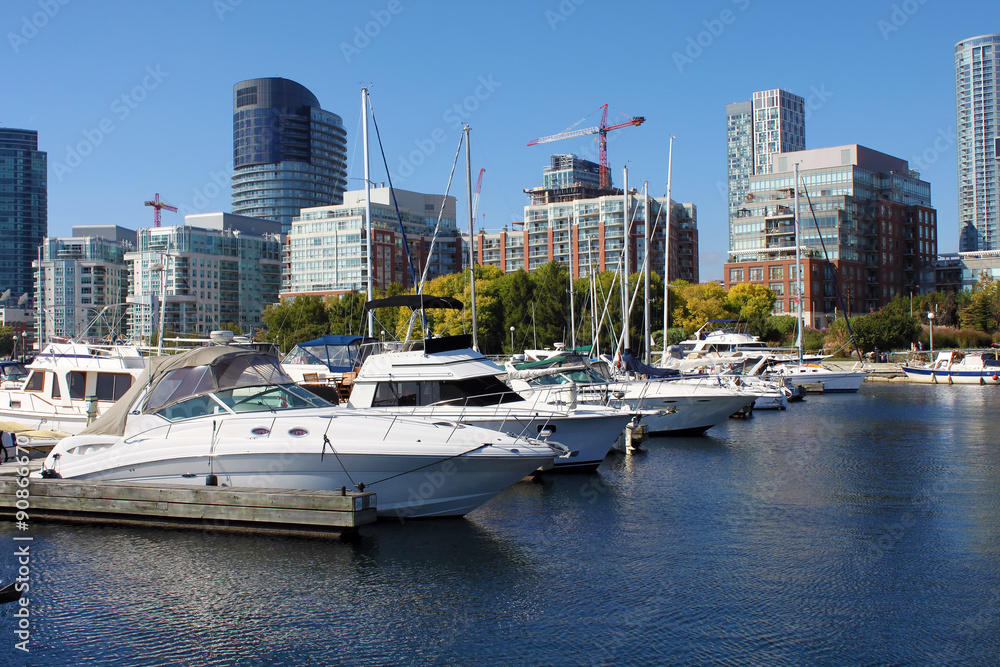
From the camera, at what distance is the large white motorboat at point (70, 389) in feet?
83.1

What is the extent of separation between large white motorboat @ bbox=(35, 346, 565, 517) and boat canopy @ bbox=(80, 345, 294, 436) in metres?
0.61

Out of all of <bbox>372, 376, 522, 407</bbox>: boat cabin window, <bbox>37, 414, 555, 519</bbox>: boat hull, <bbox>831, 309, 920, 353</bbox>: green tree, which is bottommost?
<bbox>37, 414, 555, 519</bbox>: boat hull

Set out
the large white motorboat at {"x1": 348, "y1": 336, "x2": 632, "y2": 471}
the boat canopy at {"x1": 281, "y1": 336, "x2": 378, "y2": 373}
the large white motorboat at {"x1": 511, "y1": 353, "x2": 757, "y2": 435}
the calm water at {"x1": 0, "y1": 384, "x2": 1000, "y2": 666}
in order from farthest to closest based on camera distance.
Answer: the boat canopy at {"x1": 281, "y1": 336, "x2": 378, "y2": 373}, the large white motorboat at {"x1": 511, "y1": 353, "x2": 757, "y2": 435}, the large white motorboat at {"x1": 348, "y1": 336, "x2": 632, "y2": 471}, the calm water at {"x1": 0, "y1": 384, "x2": 1000, "y2": 666}

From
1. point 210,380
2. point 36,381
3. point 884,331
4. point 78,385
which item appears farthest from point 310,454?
point 884,331

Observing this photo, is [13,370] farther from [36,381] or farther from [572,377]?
[572,377]

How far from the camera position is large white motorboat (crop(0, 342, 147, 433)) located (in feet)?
83.1

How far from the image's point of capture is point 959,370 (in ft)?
238

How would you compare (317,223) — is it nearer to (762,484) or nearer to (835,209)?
(835,209)

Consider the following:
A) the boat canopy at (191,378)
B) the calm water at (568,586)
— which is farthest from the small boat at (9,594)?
the boat canopy at (191,378)

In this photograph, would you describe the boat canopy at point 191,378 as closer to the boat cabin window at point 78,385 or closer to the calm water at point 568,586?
the calm water at point 568,586

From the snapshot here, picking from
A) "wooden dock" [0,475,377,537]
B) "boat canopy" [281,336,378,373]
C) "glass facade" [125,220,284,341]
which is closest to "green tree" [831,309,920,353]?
"boat canopy" [281,336,378,373]

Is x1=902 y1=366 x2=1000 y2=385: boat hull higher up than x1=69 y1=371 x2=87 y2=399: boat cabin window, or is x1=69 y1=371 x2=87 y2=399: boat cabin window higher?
x1=69 y1=371 x2=87 y2=399: boat cabin window

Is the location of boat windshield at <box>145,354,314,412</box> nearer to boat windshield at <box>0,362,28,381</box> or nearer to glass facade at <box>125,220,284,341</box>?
boat windshield at <box>0,362,28,381</box>

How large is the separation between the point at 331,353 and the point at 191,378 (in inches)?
688
